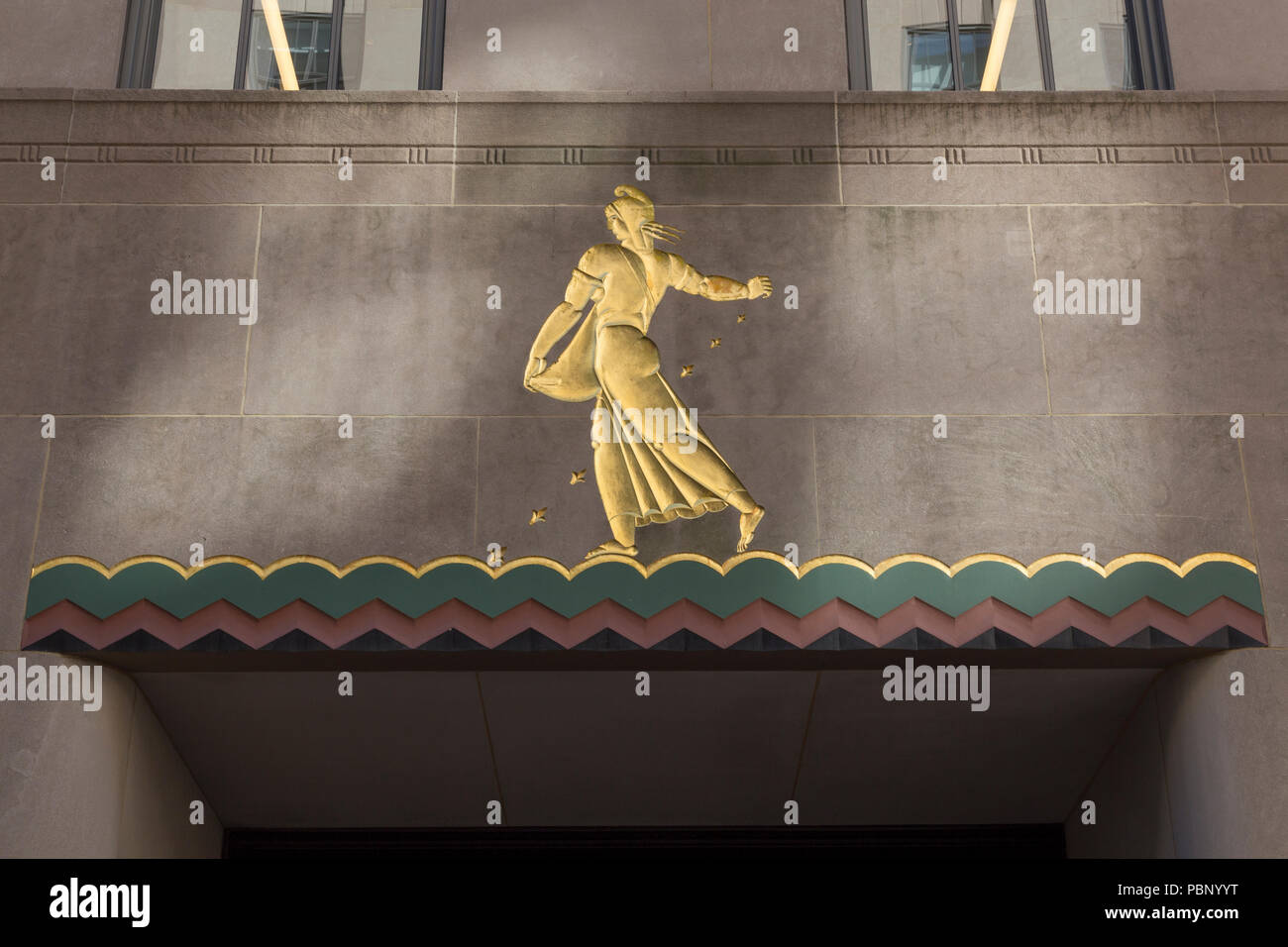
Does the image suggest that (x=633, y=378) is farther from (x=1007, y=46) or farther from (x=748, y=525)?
(x=1007, y=46)

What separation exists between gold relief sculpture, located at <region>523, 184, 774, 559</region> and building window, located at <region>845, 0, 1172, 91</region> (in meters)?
2.15

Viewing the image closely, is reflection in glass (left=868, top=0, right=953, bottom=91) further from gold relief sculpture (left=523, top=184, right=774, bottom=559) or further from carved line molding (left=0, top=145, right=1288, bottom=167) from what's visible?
gold relief sculpture (left=523, top=184, right=774, bottom=559)

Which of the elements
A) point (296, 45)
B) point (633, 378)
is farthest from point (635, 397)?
point (296, 45)

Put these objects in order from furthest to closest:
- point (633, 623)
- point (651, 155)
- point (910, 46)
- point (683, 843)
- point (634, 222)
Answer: point (910, 46), point (683, 843), point (651, 155), point (634, 222), point (633, 623)

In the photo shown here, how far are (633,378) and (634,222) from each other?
1.09 m

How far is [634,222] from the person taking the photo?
29.9ft

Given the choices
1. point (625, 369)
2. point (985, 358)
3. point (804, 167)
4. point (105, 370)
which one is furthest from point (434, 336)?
point (985, 358)

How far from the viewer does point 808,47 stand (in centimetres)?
1008

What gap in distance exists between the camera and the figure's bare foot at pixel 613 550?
8.47 m

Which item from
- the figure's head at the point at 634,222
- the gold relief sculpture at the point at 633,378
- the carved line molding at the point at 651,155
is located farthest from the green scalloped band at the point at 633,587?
the carved line molding at the point at 651,155

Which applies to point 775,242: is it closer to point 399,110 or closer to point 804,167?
point 804,167

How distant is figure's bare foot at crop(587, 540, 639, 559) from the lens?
8469mm

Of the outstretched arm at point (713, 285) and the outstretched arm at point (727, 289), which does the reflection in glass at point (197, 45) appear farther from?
the outstretched arm at point (727, 289)

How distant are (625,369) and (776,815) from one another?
328 cm
